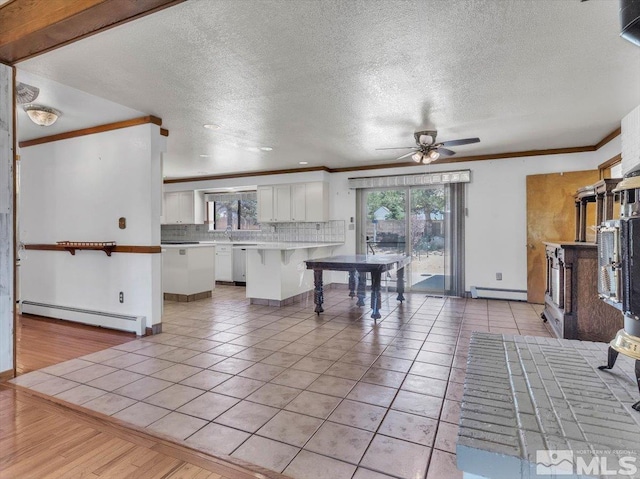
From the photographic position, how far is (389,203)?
638 centimetres

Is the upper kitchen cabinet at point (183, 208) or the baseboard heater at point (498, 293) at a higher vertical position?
the upper kitchen cabinet at point (183, 208)

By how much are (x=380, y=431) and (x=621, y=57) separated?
3.02 metres

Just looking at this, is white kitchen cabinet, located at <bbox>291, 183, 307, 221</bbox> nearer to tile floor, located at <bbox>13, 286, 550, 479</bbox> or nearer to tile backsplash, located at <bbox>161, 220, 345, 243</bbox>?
tile backsplash, located at <bbox>161, 220, 345, 243</bbox>

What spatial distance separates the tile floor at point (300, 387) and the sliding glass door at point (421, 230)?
5.44ft

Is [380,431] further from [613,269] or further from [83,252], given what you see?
[83,252]

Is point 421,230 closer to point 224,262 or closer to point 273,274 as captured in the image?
point 273,274

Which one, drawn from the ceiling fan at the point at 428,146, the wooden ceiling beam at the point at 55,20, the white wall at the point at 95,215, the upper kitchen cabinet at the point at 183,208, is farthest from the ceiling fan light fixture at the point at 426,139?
the upper kitchen cabinet at the point at 183,208

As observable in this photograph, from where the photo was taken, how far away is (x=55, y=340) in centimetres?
353

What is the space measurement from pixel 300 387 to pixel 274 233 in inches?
203

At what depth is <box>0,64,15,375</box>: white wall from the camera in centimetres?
248

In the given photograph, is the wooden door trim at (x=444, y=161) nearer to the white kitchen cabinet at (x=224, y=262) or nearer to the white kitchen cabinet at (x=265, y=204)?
the white kitchen cabinet at (x=265, y=204)

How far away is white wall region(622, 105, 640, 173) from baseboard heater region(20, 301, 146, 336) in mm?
5306

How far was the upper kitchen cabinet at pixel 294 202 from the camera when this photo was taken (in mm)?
6449

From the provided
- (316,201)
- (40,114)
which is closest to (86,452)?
(40,114)
